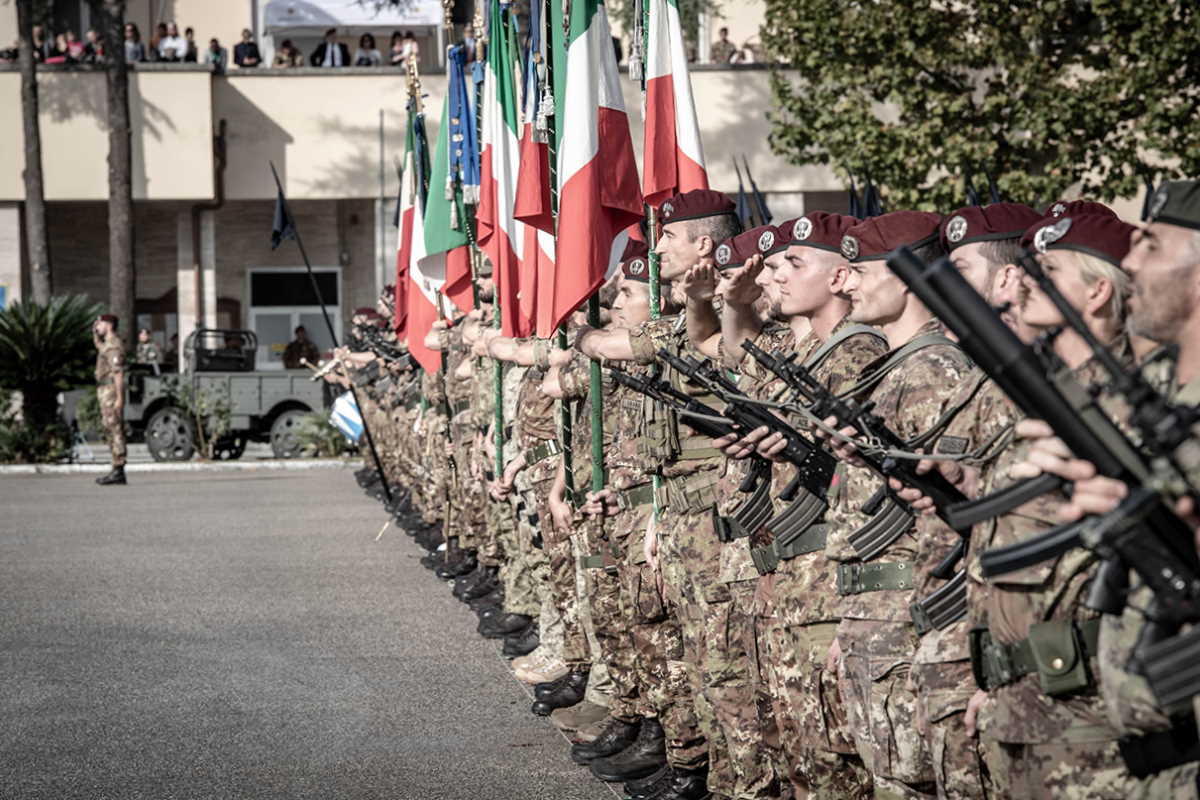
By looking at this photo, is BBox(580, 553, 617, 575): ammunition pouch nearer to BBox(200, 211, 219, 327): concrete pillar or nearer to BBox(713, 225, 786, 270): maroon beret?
BBox(713, 225, 786, 270): maroon beret

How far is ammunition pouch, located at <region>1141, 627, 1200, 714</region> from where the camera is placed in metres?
2.74

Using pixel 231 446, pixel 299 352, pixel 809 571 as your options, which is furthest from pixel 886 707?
pixel 299 352

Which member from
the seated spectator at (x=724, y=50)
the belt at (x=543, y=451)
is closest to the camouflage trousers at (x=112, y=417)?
the belt at (x=543, y=451)

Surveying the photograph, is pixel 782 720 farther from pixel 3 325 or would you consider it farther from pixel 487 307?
pixel 3 325

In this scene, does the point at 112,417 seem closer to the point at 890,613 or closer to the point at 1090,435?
the point at 890,613

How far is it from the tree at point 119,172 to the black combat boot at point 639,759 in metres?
26.0

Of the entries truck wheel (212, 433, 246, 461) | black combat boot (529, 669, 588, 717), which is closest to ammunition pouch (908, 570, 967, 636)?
black combat boot (529, 669, 588, 717)

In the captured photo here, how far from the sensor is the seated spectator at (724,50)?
112 feet

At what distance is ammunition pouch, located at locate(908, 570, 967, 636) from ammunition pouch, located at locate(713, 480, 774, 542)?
1093 mm

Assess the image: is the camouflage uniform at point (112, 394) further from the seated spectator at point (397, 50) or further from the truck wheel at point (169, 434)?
the seated spectator at point (397, 50)

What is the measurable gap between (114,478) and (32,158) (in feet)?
39.1

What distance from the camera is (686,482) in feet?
20.1

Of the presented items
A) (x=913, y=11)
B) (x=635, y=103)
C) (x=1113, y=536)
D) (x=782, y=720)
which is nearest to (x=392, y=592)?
(x=782, y=720)

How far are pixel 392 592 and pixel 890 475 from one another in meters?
8.35
